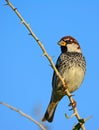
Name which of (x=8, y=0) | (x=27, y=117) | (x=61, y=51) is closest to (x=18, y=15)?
(x=8, y=0)

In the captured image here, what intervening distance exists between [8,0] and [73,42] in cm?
332

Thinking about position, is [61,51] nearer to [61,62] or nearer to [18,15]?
[61,62]

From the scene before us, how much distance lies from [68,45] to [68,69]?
27.1 inches

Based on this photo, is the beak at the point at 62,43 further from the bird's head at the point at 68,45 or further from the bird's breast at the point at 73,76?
the bird's breast at the point at 73,76

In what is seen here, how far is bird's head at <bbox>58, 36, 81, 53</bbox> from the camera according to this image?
20.2 ft

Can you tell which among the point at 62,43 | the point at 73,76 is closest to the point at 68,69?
the point at 73,76

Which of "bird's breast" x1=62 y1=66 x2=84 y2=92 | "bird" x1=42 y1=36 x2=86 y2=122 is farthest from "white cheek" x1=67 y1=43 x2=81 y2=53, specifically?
"bird's breast" x1=62 y1=66 x2=84 y2=92

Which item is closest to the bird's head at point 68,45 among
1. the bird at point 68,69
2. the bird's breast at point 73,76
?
the bird at point 68,69

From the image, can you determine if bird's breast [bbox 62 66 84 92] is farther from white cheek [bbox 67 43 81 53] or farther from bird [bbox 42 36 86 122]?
white cheek [bbox 67 43 81 53]

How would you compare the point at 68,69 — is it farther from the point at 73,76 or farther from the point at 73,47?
the point at 73,47

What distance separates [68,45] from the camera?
6203 mm

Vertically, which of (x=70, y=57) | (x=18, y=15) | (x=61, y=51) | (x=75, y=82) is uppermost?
(x=61, y=51)

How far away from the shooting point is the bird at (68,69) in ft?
18.7

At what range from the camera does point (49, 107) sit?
20.6ft
